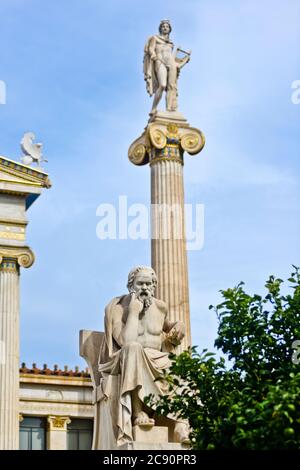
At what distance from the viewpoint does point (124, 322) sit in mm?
19641

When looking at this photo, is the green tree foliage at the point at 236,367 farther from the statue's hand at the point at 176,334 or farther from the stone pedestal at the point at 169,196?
the stone pedestal at the point at 169,196

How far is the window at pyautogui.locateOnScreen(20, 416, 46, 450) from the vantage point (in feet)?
140

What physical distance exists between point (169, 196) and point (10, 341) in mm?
12774

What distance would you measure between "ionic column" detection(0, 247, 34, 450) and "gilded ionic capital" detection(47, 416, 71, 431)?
4.52 meters

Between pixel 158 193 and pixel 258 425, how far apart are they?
11.5 meters

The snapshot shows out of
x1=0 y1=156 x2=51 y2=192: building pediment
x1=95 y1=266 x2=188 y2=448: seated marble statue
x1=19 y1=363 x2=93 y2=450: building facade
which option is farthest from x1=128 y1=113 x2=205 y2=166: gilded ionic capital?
x1=19 y1=363 x2=93 y2=450: building facade

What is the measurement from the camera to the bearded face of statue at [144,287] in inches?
777

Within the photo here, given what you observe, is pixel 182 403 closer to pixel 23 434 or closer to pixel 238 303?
pixel 238 303

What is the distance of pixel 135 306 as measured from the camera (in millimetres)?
19562

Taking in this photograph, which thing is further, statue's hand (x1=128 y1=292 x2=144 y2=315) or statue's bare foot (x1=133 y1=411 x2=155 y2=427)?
statue's hand (x1=128 y1=292 x2=144 y2=315)

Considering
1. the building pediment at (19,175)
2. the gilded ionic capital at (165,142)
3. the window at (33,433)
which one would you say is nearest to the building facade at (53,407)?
the window at (33,433)

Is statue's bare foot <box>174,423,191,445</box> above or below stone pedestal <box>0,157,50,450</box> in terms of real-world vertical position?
below

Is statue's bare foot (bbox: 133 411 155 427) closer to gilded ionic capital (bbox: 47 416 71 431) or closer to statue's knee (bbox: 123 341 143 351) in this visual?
statue's knee (bbox: 123 341 143 351)
